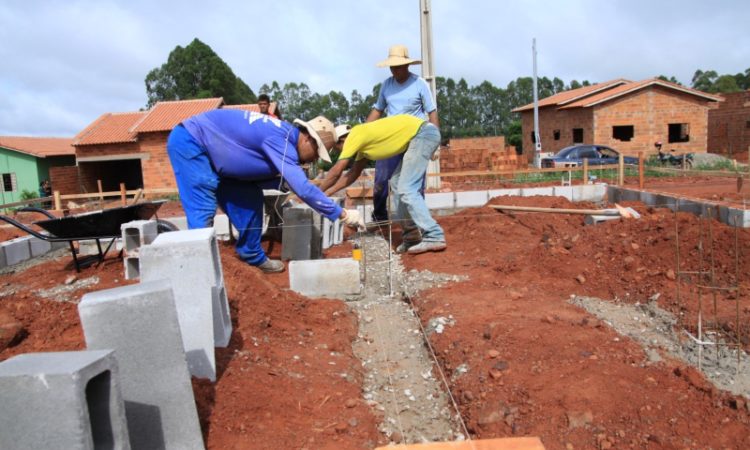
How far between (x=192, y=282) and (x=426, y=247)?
343cm

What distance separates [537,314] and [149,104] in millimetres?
52535

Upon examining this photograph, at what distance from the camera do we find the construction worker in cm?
559

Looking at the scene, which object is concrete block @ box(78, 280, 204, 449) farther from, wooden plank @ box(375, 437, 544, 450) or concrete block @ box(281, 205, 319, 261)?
concrete block @ box(281, 205, 319, 261)

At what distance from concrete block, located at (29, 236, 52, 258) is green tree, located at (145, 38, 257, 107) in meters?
40.7

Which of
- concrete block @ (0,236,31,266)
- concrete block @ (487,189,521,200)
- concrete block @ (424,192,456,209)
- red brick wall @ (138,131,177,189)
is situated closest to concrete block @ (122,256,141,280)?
concrete block @ (0,236,31,266)

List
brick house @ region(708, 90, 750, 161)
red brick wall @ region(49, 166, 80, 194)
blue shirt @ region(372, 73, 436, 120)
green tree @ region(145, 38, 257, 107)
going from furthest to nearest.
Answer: green tree @ region(145, 38, 257, 107) < brick house @ region(708, 90, 750, 161) < red brick wall @ region(49, 166, 80, 194) < blue shirt @ region(372, 73, 436, 120)

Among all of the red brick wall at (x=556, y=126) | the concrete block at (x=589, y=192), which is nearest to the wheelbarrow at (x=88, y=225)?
the concrete block at (x=589, y=192)

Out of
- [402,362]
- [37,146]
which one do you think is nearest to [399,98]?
[402,362]

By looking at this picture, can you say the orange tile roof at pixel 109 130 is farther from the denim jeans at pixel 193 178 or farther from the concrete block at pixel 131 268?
the denim jeans at pixel 193 178

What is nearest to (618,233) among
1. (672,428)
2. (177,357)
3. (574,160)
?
(672,428)

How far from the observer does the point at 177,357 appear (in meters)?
2.31

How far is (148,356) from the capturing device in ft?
7.51

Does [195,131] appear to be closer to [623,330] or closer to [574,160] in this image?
[623,330]

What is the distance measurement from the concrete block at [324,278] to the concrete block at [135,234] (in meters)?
1.67
